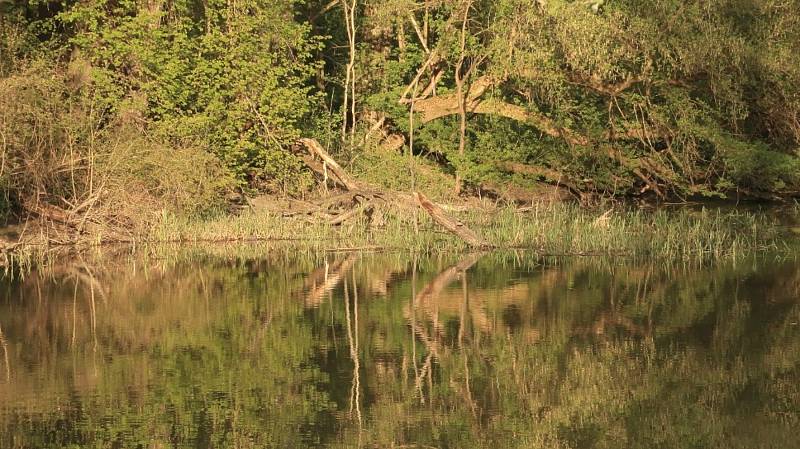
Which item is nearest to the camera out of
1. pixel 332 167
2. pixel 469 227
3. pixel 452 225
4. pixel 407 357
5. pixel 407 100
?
pixel 407 357

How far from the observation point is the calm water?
9008mm

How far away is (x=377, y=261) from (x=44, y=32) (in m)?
12.0

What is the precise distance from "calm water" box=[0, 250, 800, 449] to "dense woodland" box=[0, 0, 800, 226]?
4.87 metres

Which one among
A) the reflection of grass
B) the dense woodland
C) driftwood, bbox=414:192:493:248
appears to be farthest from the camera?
the dense woodland

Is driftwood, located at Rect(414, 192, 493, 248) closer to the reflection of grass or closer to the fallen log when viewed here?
the reflection of grass

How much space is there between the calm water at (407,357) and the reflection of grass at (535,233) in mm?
Result: 1350

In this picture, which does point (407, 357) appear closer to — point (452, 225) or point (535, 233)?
point (452, 225)

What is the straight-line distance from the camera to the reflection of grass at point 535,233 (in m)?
19.4

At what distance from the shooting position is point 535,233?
66.9 feet

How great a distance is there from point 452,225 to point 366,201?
300 centimetres

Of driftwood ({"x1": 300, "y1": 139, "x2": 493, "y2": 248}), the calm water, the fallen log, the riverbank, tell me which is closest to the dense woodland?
the fallen log

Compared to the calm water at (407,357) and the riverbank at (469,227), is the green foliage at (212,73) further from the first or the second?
the calm water at (407,357)

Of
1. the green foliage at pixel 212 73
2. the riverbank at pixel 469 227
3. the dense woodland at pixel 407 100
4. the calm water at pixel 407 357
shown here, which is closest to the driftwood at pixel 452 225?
the riverbank at pixel 469 227

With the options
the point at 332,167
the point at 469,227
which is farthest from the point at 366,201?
the point at 332,167
